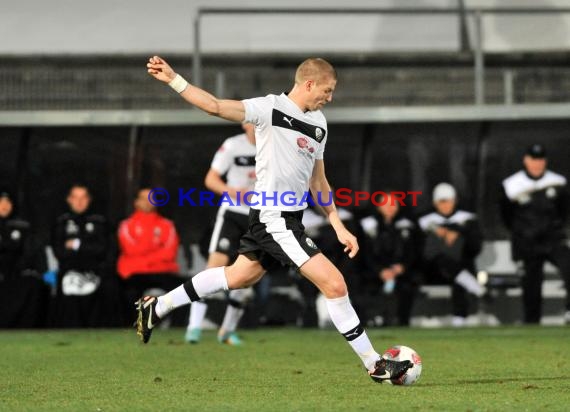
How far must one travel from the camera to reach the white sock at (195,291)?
28.1 ft

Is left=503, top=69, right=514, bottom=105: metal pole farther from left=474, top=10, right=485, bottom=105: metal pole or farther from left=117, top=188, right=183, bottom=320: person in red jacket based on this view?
left=117, top=188, right=183, bottom=320: person in red jacket

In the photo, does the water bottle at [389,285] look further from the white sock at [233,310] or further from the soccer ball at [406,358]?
the soccer ball at [406,358]

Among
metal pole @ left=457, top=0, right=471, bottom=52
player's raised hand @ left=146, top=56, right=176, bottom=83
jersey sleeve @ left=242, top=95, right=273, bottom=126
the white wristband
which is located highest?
metal pole @ left=457, top=0, right=471, bottom=52

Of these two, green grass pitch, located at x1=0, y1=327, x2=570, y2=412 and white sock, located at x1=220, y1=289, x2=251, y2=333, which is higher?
white sock, located at x1=220, y1=289, x2=251, y2=333

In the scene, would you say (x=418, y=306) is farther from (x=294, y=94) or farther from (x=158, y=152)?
(x=294, y=94)

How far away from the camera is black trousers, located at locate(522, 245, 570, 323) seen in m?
15.7

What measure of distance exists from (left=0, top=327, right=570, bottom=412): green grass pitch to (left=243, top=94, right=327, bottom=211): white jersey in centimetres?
113

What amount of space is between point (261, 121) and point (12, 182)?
9480 mm

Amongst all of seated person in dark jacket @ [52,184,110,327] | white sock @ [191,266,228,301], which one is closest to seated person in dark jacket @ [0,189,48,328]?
seated person in dark jacket @ [52,184,110,327]

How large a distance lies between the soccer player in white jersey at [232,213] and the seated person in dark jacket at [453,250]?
13.4ft

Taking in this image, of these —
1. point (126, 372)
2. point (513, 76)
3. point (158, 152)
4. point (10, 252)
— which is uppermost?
point (513, 76)

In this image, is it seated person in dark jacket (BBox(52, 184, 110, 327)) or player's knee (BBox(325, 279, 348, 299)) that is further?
seated person in dark jacket (BBox(52, 184, 110, 327))

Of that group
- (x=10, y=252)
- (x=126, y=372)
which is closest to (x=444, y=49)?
(x=10, y=252)

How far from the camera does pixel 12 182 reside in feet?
55.2
